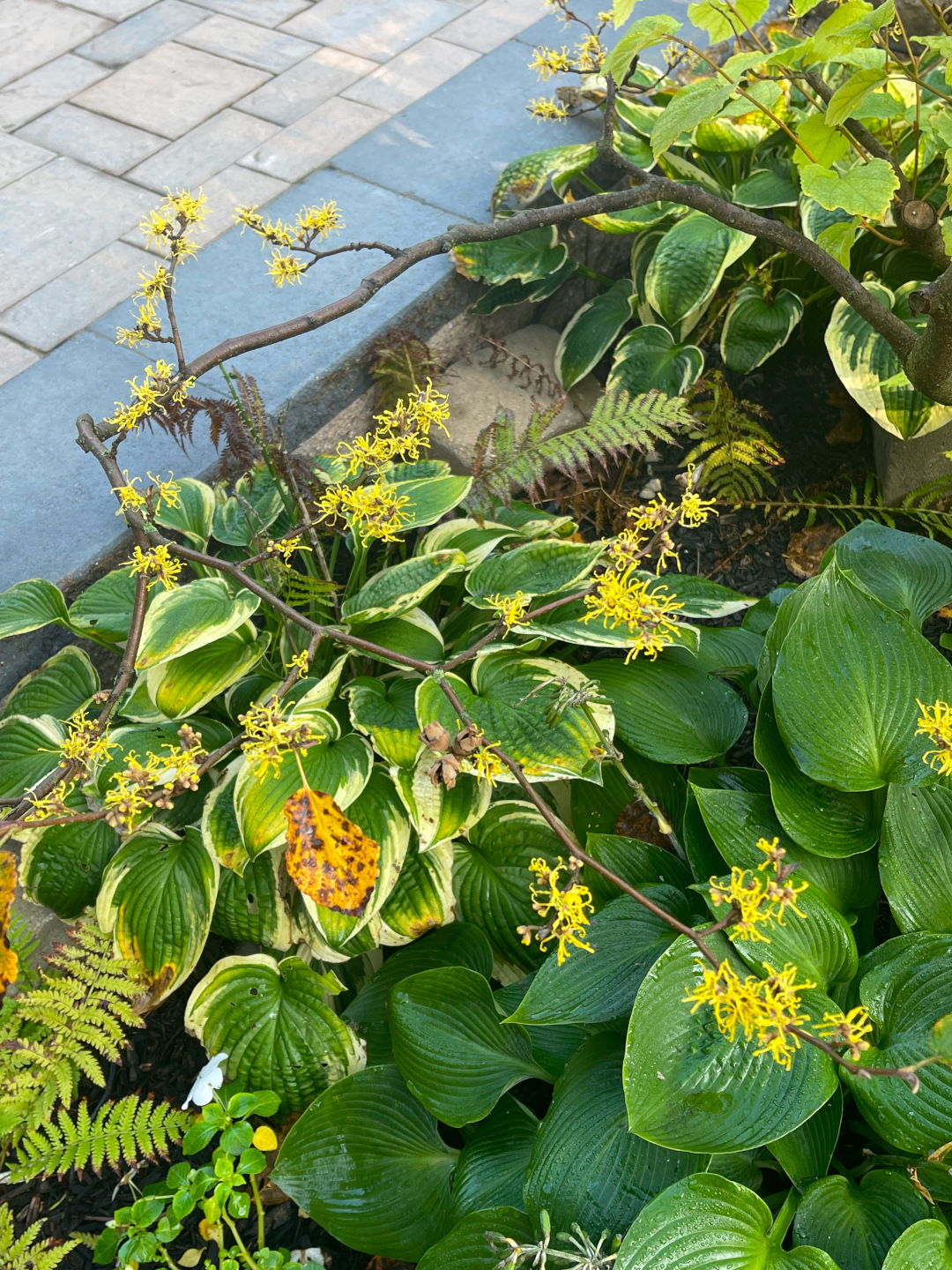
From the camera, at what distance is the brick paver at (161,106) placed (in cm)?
291

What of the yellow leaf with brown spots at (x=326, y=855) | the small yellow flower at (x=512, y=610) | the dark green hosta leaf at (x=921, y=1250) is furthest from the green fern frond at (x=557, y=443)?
the dark green hosta leaf at (x=921, y=1250)

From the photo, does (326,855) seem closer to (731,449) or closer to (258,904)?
(258,904)

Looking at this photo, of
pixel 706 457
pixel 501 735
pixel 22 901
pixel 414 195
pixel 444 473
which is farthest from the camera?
pixel 414 195

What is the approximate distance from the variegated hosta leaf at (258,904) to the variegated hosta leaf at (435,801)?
287 mm

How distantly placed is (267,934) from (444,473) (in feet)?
3.52

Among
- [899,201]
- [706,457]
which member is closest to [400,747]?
[706,457]

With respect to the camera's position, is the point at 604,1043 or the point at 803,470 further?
the point at 803,470

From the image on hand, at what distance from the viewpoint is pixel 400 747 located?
5.85 ft

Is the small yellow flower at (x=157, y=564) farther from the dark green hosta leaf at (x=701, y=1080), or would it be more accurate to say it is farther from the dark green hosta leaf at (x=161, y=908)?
the dark green hosta leaf at (x=701, y=1080)

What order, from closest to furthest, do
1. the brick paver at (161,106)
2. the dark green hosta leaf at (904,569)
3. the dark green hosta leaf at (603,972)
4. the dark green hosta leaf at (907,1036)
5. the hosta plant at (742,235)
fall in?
the dark green hosta leaf at (907,1036) < the dark green hosta leaf at (603,972) < the dark green hosta leaf at (904,569) < the hosta plant at (742,235) < the brick paver at (161,106)

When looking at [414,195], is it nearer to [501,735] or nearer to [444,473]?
[444,473]

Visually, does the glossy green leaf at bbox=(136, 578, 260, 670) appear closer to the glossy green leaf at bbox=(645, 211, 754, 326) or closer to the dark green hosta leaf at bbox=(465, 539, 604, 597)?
the dark green hosta leaf at bbox=(465, 539, 604, 597)

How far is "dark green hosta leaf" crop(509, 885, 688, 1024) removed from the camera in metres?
1.52

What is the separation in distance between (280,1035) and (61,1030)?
14.1 inches
